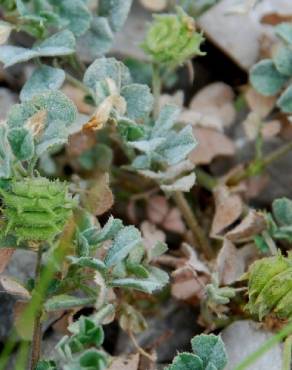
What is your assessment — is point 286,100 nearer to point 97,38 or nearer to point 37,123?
point 97,38

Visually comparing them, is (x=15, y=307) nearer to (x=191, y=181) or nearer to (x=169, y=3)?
(x=191, y=181)

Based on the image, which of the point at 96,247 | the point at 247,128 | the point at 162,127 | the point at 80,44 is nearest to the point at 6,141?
the point at 96,247

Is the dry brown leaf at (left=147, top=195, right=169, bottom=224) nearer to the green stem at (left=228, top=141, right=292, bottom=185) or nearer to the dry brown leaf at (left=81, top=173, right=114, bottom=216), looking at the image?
the green stem at (left=228, top=141, right=292, bottom=185)

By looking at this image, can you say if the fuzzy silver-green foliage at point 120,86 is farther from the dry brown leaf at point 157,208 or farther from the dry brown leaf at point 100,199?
the dry brown leaf at point 157,208

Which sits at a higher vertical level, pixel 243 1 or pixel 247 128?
pixel 243 1

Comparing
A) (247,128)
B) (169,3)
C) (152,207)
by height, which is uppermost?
(169,3)

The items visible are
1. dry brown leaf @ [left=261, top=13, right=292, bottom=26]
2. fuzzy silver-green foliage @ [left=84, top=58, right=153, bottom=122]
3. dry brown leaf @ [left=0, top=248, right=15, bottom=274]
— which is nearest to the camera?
dry brown leaf @ [left=0, top=248, right=15, bottom=274]

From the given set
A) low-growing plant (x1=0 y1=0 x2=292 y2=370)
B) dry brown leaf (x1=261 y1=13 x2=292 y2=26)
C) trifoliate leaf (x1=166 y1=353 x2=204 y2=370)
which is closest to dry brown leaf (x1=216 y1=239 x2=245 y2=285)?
low-growing plant (x1=0 y1=0 x2=292 y2=370)
